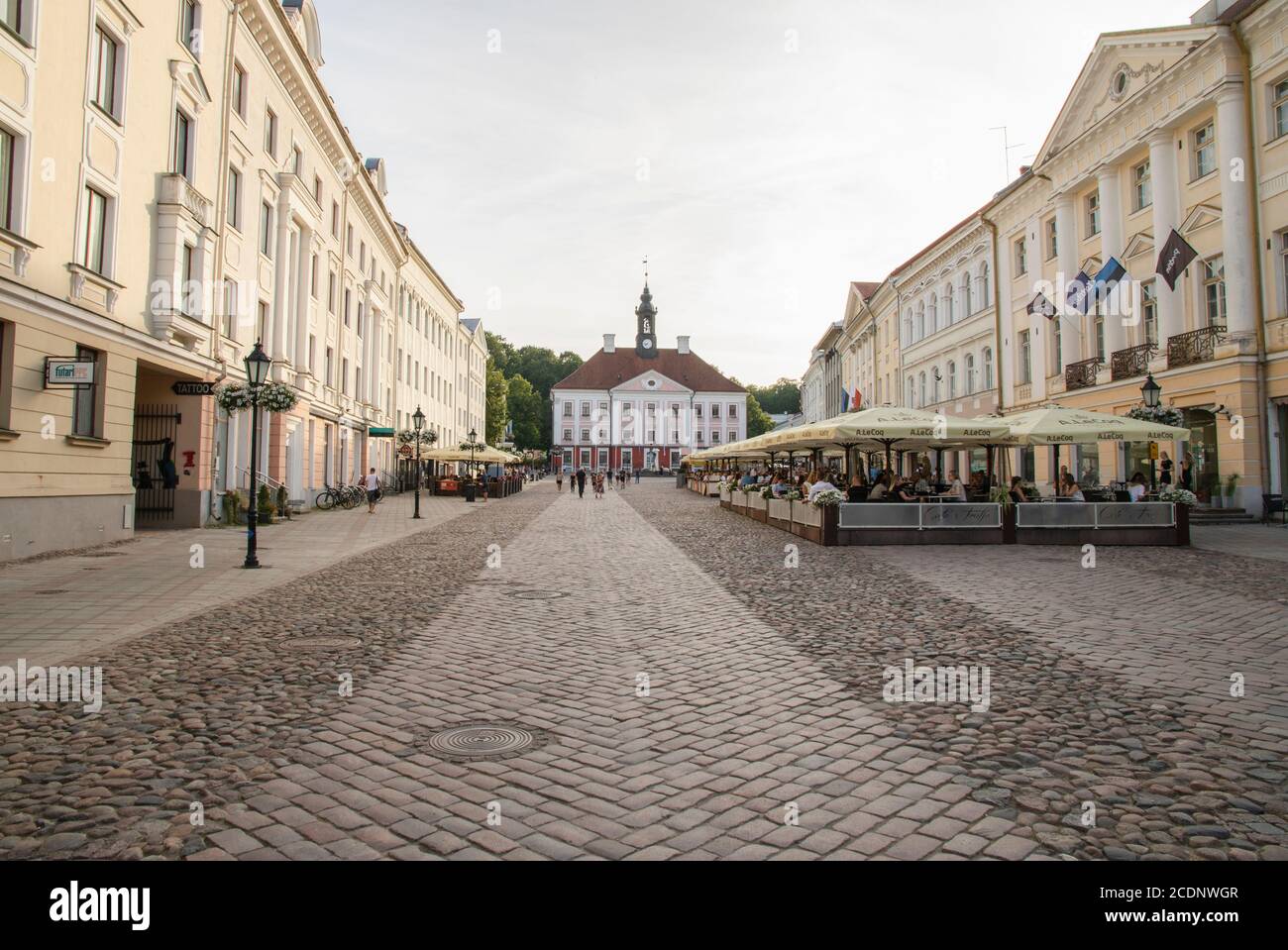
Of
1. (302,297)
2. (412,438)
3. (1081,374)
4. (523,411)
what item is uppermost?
(523,411)

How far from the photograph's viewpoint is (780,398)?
145m

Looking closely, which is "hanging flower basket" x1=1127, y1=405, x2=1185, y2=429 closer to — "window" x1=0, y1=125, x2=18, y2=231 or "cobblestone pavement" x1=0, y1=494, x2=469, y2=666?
"cobblestone pavement" x1=0, y1=494, x2=469, y2=666

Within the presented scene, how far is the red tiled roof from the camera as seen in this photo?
10769 cm

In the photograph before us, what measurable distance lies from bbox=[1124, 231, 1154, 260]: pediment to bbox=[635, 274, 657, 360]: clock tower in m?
88.1

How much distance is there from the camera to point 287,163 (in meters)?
26.9

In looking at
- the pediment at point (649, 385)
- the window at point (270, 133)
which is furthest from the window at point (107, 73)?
the pediment at point (649, 385)

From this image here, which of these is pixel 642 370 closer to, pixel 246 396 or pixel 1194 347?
pixel 1194 347

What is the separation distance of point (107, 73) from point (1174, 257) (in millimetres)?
25244

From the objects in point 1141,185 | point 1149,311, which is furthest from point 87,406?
point 1141,185
